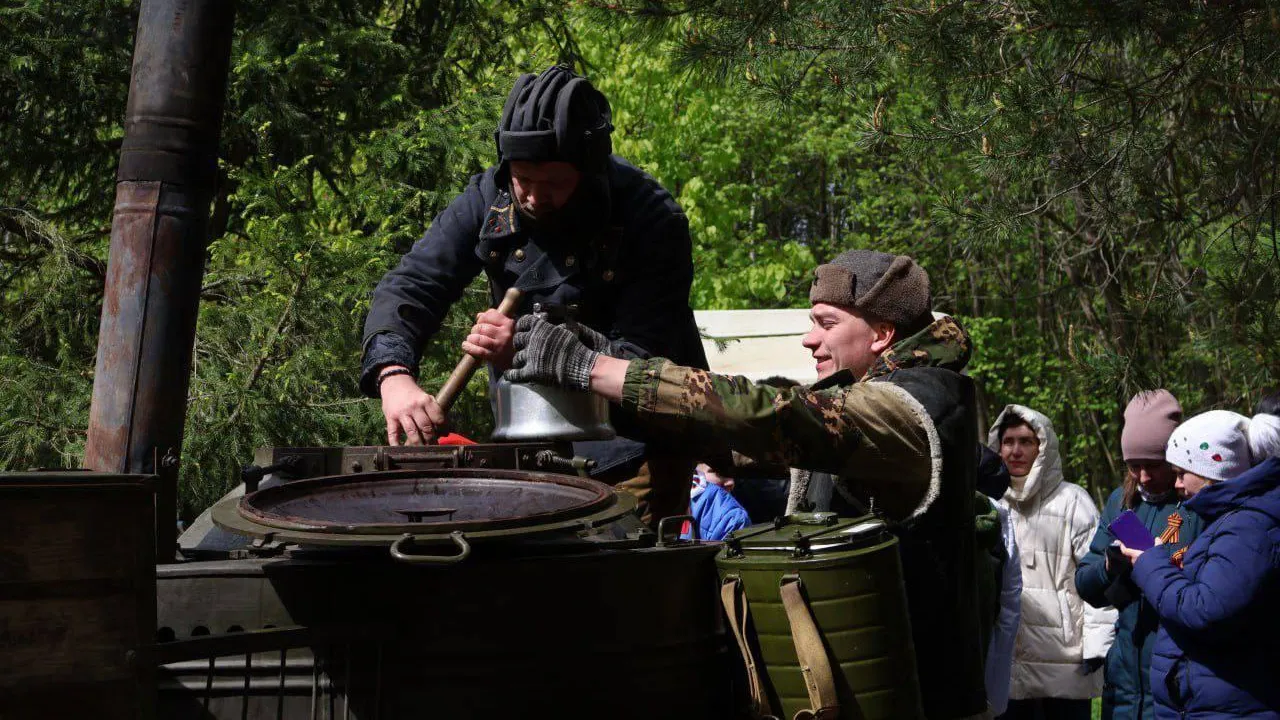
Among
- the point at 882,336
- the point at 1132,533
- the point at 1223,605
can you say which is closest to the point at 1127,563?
the point at 1132,533

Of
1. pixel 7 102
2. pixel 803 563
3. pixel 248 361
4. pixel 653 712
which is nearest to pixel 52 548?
Answer: pixel 653 712

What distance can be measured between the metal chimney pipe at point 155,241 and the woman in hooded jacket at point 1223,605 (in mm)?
3202

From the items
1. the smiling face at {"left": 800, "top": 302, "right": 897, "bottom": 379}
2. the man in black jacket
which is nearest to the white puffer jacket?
the man in black jacket

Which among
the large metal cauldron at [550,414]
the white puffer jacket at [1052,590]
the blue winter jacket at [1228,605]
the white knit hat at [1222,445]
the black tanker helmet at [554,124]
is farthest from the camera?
the white puffer jacket at [1052,590]

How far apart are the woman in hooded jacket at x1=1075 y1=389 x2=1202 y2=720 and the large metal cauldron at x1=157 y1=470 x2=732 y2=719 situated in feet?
10.0

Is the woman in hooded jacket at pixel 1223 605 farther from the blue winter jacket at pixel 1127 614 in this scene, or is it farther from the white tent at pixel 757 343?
the white tent at pixel 757 343

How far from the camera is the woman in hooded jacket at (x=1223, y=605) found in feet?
15.3

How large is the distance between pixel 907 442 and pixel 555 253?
131 centimetres

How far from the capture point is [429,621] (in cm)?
277

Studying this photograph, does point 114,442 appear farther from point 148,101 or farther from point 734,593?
point 734,593

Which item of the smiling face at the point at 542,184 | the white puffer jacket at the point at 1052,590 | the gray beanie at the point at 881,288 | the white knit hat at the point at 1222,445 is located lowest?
the white puffer jacket at the point at 1052,590

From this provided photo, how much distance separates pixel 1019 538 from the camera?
688 centimetres

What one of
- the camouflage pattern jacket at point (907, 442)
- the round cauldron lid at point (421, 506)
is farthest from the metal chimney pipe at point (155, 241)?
the camouflage pattern jacket at point (907, 442)

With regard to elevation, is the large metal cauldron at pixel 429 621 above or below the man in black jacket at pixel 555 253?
below
